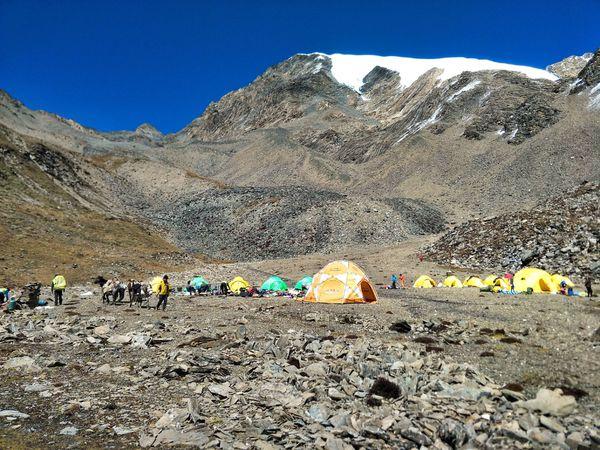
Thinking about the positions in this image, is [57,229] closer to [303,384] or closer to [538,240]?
[303,384]

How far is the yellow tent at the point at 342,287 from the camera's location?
25.5m

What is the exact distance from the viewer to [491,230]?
149ft

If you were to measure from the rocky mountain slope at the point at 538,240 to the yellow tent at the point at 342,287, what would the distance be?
1688 centimetres

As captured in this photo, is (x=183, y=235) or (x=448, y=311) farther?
(x=183, y=235)

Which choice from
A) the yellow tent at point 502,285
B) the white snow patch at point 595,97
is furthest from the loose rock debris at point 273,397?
the white snow patch at point 595,97

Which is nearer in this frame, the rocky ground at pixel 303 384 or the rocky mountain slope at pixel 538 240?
the rocky ground at pixel 303 384

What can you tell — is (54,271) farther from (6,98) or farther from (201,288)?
(6,98)

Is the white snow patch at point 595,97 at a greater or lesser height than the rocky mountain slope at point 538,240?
greater

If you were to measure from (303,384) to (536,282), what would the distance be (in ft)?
75.7

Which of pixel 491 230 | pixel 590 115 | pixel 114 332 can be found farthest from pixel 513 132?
pixel 114 332

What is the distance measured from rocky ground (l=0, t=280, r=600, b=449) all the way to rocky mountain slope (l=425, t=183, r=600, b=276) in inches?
736

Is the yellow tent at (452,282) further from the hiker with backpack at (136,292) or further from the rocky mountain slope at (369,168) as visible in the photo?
the rocky mountain slope at (369,168)

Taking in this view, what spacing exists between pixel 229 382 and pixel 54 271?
3151 centimetres

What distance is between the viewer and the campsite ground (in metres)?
8.83
